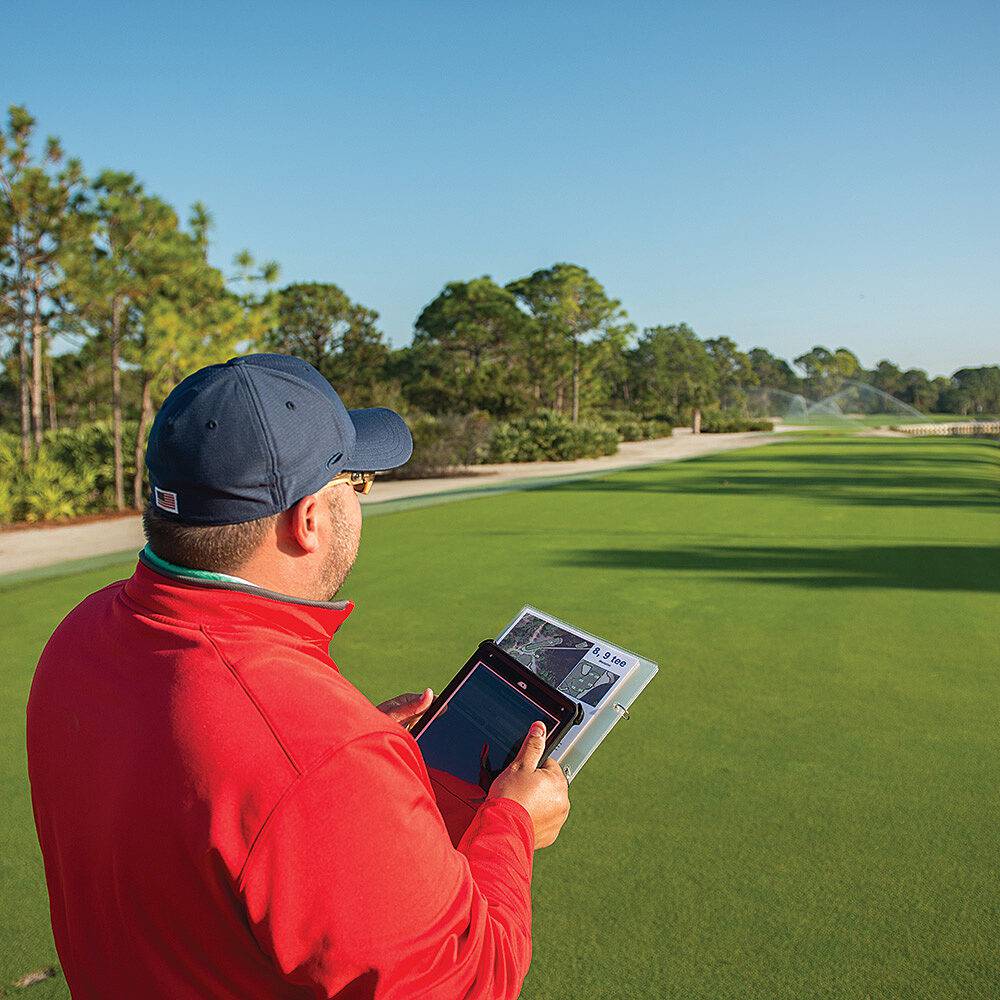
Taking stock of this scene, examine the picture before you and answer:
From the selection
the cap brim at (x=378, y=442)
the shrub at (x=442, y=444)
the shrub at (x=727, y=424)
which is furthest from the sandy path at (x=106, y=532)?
the shrub at (x=727, y=424)

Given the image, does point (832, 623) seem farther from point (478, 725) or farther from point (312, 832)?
point (312, 832)

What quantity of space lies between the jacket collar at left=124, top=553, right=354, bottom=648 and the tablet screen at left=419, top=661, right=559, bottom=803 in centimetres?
62

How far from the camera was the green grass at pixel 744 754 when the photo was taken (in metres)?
2.65

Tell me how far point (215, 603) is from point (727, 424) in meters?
58.0

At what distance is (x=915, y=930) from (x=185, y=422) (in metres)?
2.56

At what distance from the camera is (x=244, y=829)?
3.61 feet

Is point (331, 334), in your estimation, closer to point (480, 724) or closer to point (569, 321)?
point (569, 321)

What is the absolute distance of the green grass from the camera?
104 inches

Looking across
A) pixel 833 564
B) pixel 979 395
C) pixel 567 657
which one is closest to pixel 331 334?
pixel 833 564

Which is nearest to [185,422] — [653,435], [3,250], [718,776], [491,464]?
[718,776]

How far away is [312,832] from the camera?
3.59 ft

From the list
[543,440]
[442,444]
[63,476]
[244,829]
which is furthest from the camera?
[543,440]

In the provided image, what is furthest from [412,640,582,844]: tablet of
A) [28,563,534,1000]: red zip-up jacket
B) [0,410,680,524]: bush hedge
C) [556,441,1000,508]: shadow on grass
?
[556,441,1000,508]: shadow on grass

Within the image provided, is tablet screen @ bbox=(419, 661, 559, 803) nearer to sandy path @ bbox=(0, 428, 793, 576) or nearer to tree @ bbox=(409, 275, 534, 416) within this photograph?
sandy path @ bbox=(0, 428, 793, 576)
